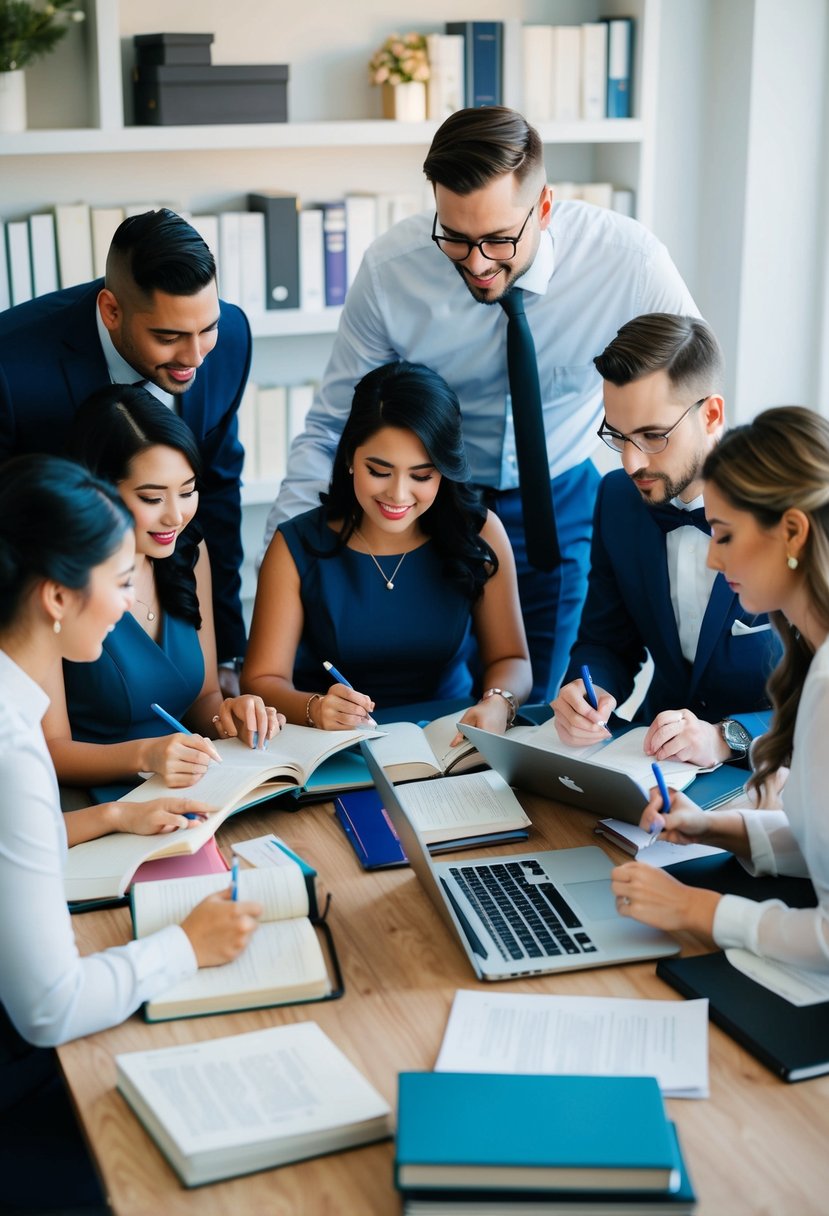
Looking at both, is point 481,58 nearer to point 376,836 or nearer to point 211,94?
point 211,94

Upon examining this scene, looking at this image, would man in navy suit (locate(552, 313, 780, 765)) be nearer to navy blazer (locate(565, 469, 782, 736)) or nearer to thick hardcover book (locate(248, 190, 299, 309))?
navy blazer (locate(565, 469, 782, 736))

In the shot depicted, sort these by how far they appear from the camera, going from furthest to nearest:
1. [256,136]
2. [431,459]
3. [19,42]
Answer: [256,136], [19,42], [431,459]

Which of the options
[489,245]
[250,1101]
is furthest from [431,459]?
[250,1101]

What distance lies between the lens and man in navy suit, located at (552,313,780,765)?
7.04 ft

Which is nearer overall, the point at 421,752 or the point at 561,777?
the point at 561,777

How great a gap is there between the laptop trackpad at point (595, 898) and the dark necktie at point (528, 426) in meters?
1.13

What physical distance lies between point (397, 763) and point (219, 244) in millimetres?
2022

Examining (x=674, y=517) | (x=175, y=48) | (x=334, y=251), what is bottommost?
(x=674, y=517)

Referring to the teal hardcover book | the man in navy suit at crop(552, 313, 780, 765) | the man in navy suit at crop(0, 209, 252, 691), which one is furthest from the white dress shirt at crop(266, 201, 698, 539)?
the teal hardcover book

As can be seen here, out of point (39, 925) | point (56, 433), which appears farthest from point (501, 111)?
point (39, 925)

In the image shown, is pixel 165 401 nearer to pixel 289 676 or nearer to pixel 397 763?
pixel 289 676

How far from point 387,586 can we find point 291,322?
Answer: 1332mm

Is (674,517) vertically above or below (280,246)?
below

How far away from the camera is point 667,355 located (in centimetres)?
215
